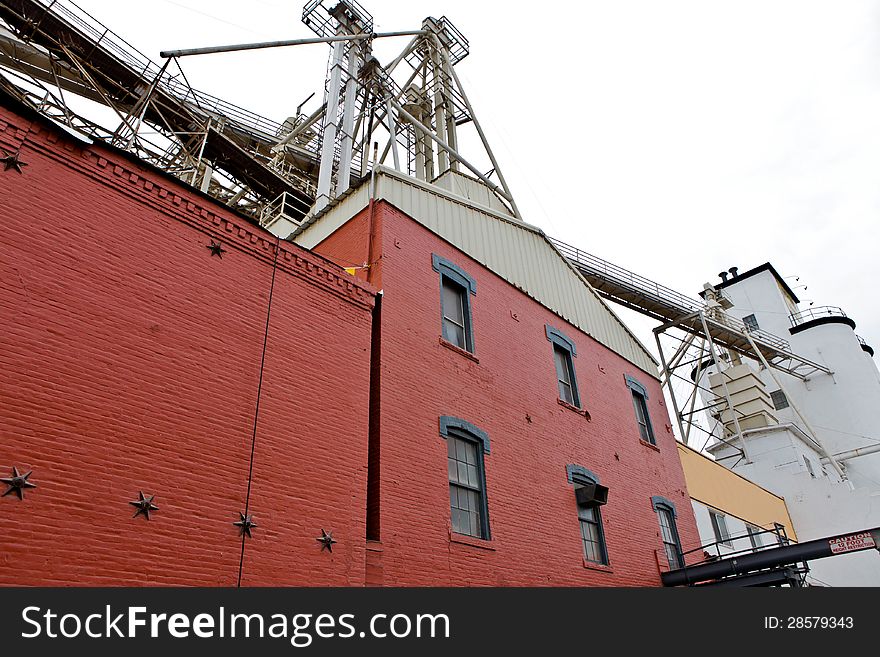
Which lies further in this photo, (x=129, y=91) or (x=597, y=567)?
(x=129, y=91)

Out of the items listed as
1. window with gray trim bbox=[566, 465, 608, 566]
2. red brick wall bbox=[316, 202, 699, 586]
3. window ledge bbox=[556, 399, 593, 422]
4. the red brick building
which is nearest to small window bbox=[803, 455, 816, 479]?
red brick wall bbox=[316, 202, 699, 586]

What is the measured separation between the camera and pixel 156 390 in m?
8.02

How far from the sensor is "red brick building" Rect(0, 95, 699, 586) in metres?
7.12

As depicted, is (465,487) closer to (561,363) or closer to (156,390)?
(156,390)

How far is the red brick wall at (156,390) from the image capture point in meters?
6.85

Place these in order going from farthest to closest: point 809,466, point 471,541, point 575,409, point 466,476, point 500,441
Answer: point 809,466 < point 575,409 < point 500,441 < point 466,476 < point 471,541

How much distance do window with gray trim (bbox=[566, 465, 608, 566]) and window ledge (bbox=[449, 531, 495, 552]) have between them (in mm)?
Answer: 3204

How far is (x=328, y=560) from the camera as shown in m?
8.62

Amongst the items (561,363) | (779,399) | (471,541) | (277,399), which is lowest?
→ (471,541)

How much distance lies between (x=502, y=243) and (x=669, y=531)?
336 inches

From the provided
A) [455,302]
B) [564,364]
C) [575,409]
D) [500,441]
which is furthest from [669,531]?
[455,302]

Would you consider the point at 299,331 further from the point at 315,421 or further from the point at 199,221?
the point at 199,221

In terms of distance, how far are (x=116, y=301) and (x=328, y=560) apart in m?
4.27
